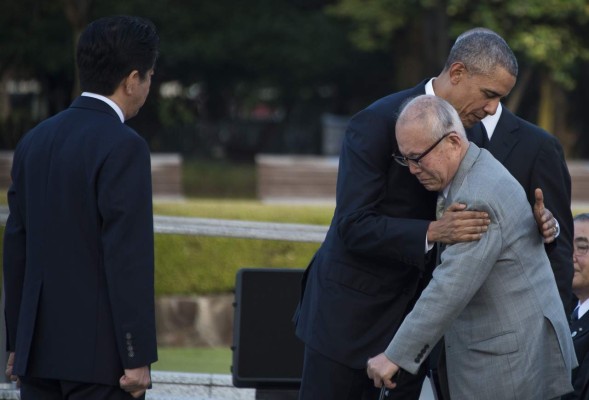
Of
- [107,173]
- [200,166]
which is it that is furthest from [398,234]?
[200,166]

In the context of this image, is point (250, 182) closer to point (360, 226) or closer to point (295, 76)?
point (295, 76)

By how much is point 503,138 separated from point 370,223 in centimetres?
86

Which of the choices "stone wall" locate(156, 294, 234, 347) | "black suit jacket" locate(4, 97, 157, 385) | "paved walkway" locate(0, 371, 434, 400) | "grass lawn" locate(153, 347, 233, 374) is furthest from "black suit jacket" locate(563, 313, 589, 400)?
"stone wall" locate(156, 294, 234, 347)

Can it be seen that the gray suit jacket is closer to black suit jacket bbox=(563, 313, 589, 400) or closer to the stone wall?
black suit jacket bbox=(563, 313, 589, 400)

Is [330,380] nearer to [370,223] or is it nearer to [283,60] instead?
[370,223]

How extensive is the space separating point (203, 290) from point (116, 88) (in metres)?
9.30

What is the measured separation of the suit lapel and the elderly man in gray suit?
81 cm

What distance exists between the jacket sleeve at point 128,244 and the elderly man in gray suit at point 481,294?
0.73 metres

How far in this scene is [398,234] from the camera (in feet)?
13.5

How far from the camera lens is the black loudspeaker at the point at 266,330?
5.93 m

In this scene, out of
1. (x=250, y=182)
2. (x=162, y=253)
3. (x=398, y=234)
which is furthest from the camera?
(x=250, y=182)

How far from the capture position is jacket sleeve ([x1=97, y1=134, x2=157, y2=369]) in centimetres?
377

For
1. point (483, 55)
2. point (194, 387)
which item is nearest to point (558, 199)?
point (483, 55)

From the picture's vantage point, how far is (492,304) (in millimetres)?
3844
